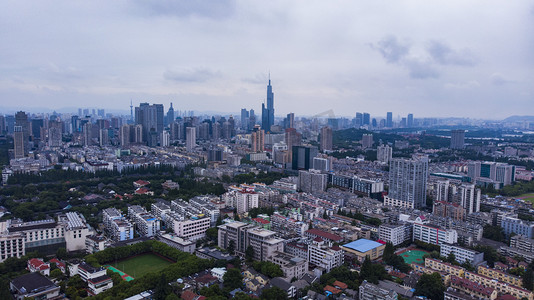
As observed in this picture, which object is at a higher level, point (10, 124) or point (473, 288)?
point (10, 124)

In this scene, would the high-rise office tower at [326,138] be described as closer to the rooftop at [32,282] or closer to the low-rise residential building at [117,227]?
the low-rise residential building at [117,227]

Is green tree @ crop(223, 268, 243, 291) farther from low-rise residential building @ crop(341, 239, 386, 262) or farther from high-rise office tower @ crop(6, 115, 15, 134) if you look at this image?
high-rise office tower @ crop(6, 115, 15, 134)

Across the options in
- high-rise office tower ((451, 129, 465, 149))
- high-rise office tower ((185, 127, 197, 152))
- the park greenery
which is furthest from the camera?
high-rise office tower ((451, 129, 465, 149))

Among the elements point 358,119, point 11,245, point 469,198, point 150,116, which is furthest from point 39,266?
point 358,119

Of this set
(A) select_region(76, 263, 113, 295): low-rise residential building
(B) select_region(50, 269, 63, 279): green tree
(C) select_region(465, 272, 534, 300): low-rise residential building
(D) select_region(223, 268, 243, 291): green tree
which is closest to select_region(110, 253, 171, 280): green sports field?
(A) select_region(76, 263, 113, 295): low-rise residential building

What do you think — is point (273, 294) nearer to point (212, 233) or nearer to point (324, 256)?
point (324, 256)


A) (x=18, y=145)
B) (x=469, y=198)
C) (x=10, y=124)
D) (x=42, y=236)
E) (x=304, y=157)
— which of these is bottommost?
(x=42, y=236)

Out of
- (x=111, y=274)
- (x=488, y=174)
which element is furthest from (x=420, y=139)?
(x=111, y=274)
